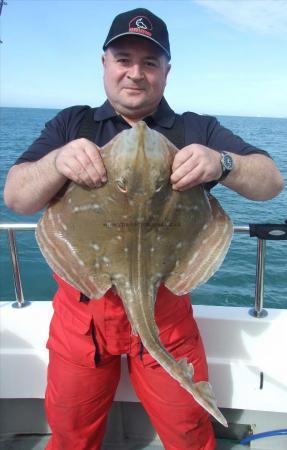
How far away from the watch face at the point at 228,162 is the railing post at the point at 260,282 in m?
1.21

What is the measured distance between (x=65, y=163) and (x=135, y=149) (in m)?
0.39

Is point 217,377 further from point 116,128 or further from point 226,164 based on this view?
point 116,128

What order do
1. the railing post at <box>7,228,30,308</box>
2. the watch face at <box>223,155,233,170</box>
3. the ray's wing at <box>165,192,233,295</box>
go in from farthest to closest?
the railing post at <box>7,228,30,308</box>
the watch face at <box>223,155,233,170</box>
the ray's wing at <box>165,192,233,295</box>

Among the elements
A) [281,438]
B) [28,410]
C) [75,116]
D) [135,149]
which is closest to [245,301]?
[281,438]

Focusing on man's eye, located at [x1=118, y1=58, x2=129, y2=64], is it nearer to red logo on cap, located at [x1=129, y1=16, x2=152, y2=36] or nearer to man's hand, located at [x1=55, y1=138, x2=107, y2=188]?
red logo on cap, located at [x1=129, y1=16, x2=152, y2=36]

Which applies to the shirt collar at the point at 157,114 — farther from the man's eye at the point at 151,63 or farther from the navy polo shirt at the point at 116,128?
the man's eye at the point at 151,63

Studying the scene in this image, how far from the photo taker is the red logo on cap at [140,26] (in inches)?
97.0

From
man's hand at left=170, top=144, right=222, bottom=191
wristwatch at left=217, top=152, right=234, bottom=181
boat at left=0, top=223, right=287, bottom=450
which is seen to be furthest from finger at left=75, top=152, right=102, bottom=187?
boat at left=0, top=223, right=287, bottom=450

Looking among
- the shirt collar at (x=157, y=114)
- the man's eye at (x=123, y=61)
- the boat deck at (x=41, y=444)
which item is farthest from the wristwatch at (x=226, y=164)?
the boat deck at (x=41, y=444)

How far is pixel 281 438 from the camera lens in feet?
11.3

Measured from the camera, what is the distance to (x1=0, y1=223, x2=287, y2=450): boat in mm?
3312

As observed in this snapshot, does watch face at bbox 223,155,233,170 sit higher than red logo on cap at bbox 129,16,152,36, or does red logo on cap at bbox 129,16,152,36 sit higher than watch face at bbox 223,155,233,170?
red logo on cap at bbox 129,16,152,36

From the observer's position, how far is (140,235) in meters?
2.01

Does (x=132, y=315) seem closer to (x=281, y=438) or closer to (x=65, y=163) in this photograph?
(x=65, y=163)
